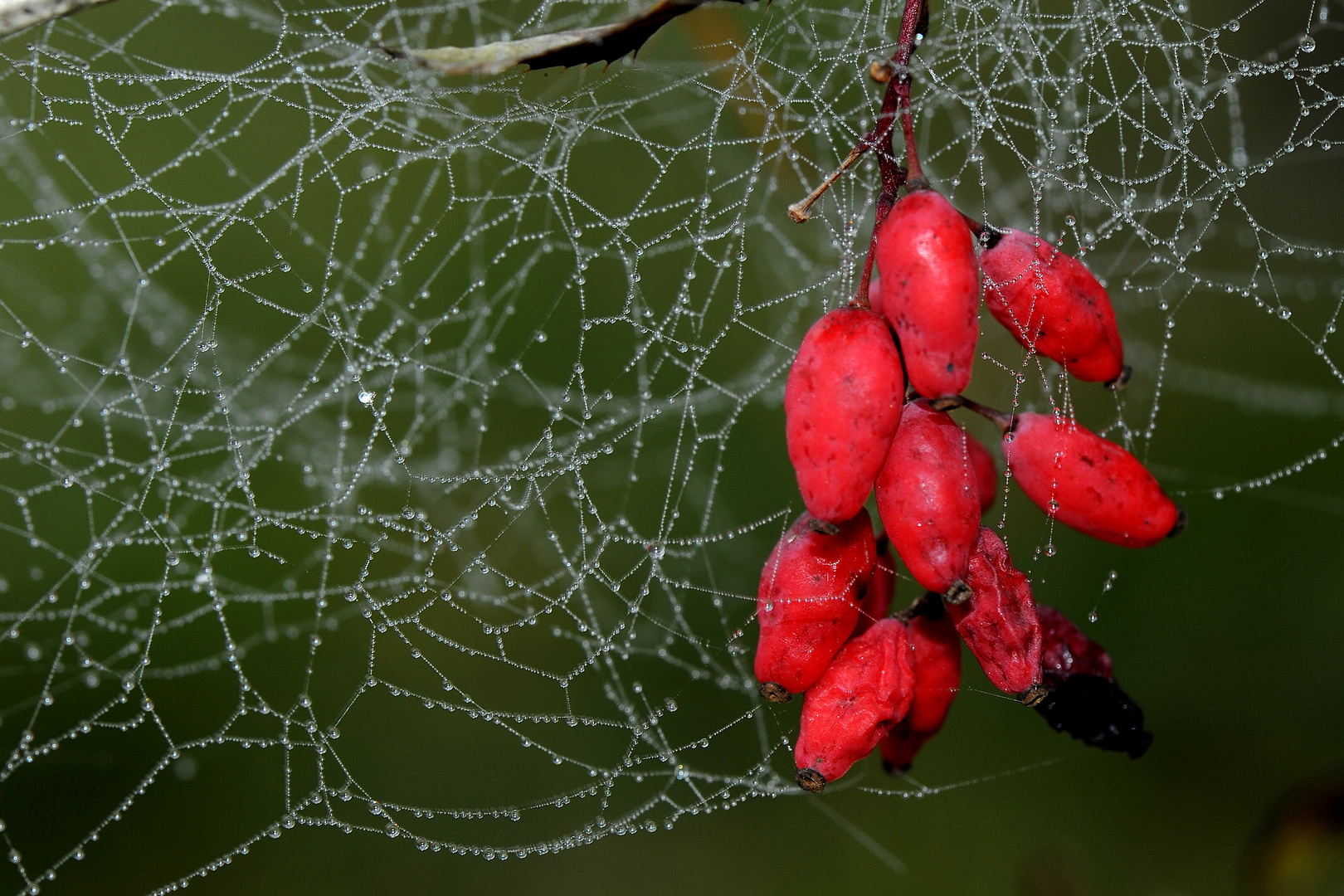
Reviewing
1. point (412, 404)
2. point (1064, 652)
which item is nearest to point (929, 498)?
point (1064, 652)

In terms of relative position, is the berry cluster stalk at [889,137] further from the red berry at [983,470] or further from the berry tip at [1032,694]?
the berry tip at [1032,694]

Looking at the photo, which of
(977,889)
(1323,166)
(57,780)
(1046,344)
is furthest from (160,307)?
(1323,166)

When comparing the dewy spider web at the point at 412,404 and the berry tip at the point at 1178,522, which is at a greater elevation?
the berry tip at the point at 1178,522

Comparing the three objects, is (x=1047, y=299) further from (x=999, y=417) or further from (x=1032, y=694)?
(x=1032, y=694)

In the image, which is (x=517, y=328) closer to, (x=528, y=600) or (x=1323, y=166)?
(x=528, y=600)

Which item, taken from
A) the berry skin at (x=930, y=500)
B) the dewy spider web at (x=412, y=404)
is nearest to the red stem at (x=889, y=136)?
the berry skin at (x=930, y=500)

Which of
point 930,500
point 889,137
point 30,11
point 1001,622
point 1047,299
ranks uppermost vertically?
point 30,11
